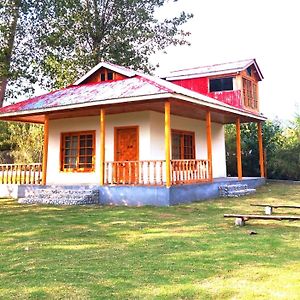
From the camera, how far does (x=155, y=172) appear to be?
39.1 ft

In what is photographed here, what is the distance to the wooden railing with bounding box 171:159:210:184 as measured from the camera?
38.7 feet

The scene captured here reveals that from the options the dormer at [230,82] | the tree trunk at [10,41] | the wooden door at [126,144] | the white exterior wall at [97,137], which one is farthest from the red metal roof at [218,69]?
the tree trunk at [10,41]

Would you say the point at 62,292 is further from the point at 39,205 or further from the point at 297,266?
the point at 39,205

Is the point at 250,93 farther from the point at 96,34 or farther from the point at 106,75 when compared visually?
the point at 96,34

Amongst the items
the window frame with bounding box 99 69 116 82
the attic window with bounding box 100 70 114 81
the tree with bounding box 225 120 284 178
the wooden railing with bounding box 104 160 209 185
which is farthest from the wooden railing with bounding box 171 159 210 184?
the tree with bounding box 225 120 284 178

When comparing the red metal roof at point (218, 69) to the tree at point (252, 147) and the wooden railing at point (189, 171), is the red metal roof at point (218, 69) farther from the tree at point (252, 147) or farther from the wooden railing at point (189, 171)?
the wooden railing at point (189, 171)

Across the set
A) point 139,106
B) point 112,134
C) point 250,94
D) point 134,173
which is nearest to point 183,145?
point 112,134

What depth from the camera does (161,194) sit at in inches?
438

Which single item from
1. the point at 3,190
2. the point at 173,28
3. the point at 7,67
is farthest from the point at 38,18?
the point at 3,190

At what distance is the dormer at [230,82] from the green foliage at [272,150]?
7.40 feet

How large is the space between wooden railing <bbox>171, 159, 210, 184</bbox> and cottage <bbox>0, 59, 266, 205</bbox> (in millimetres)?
33

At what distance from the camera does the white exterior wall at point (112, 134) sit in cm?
1413

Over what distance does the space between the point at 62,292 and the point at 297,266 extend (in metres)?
2.80

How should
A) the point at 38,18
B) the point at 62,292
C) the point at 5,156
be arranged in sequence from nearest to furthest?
the point at 62,292
the point at 38,18
the point at 5,156
